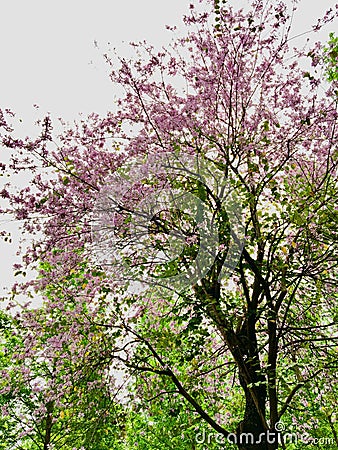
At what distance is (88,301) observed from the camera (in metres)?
6.04

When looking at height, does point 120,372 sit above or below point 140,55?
below

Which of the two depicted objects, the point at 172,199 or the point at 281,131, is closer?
the point at 172,199

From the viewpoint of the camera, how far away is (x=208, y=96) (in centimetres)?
594

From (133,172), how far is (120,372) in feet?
10.5

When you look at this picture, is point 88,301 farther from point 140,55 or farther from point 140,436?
point 140,436

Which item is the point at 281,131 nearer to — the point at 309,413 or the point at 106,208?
the point at 106,208

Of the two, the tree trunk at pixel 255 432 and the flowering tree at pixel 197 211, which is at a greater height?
the flowering tree at pixel 197 211

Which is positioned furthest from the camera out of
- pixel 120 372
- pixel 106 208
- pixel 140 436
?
pixel 140 436

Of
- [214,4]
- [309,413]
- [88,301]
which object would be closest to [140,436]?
[309,413]

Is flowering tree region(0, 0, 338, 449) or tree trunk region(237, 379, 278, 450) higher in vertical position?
flowering tree region(0, 0, 338, 449)

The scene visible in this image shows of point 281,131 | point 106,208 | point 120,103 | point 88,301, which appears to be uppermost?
point 120,103

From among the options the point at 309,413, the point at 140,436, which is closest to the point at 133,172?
the point at 309,413

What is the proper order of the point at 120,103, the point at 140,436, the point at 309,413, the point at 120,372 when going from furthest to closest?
the point at 140,436 < the point at 309,413 < the point at 120,372 < the point at 120,103

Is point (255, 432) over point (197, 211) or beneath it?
beneath
